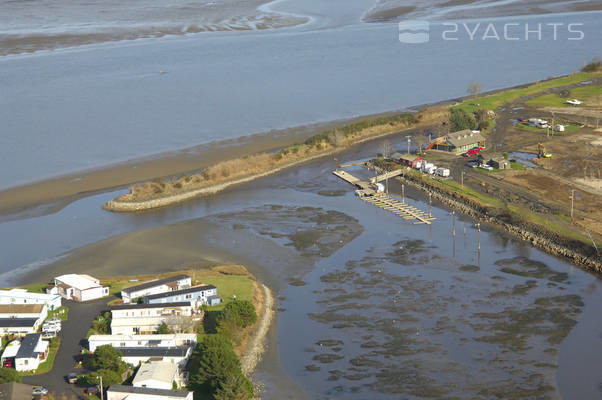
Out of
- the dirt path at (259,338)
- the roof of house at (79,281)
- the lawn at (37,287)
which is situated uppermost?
the roof of house at (79,281)

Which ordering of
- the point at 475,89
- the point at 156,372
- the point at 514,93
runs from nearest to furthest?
1. the point at 156,372
2. the point at 514,93
3. the point at 475,89

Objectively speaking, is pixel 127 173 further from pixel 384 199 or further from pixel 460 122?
pixel 460 122

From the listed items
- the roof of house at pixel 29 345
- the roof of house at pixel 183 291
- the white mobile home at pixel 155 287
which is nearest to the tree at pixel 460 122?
the white mobile home at pixel 155 287

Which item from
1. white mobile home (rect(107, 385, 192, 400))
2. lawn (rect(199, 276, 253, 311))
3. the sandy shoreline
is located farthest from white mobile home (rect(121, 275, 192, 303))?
the sandy shoreline

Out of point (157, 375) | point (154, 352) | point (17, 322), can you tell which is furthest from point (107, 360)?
point (17, 322)

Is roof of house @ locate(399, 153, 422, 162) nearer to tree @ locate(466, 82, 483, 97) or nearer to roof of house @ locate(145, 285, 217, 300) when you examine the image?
tree @ locate(466, 82, 483, 97)

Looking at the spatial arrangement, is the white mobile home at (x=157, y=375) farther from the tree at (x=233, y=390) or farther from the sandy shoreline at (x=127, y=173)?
the sandy shoreline at (x=127, y=173)

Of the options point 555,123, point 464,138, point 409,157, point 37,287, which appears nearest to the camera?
point 37,287
